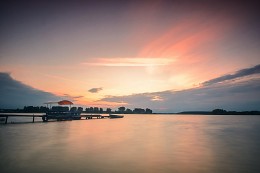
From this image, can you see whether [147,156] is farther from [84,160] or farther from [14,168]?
[14,168]

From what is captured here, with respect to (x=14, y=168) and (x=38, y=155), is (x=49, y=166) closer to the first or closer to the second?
(x=14, y=168)

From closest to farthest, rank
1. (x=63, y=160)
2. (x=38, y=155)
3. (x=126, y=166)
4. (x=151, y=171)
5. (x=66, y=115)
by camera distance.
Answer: (x=151, y=171) < (x=126, y=166) < (x=63, y=160) < (x=38, y=155) < (x=66, y=115)

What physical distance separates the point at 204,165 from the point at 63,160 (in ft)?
40.5

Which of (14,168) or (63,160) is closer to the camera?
(14,168)

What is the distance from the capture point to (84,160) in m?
21.2

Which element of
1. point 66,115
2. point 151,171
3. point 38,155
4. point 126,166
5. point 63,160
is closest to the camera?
point 151,171

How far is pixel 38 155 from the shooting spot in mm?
23469

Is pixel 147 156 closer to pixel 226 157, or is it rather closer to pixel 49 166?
pixel 226 157

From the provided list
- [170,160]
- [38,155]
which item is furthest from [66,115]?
[170,160]

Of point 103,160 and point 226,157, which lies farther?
point 226,157

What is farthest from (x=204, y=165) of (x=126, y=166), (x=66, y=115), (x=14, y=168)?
(x=66, y=115)

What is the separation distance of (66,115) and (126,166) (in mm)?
69361

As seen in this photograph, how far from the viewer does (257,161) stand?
71.1 ft

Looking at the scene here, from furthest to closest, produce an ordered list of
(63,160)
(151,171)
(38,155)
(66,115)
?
(66,115)
(38,155)
(63,160)
(151,171)
